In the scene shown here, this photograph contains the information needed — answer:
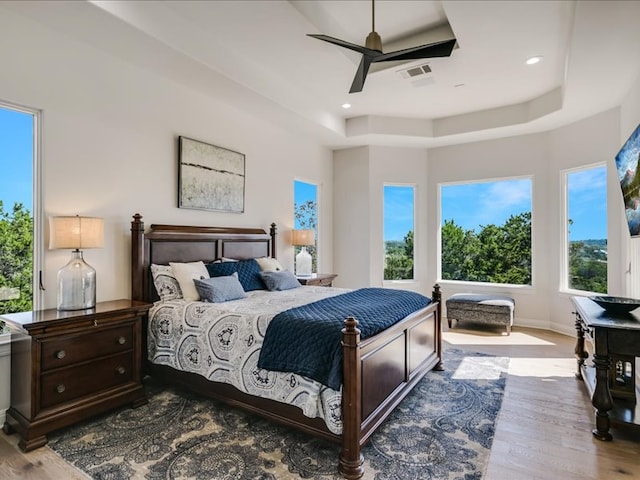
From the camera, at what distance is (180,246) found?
3734 millimetres

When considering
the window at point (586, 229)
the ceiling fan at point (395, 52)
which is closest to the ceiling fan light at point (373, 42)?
the ceiling fan at point (395, 52)

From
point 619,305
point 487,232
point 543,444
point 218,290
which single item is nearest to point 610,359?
point 619,305

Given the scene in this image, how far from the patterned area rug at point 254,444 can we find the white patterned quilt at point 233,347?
0.98 feet

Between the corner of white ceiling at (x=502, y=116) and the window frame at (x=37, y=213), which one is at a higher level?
the corner of white ceiling at (x=502, y=116)

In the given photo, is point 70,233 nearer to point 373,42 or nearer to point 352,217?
point 373,42

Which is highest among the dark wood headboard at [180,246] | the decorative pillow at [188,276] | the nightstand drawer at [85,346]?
the dark wood headboard at [180,246]

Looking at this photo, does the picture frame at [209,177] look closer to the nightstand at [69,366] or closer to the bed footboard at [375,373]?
the nightstand at [69,366]

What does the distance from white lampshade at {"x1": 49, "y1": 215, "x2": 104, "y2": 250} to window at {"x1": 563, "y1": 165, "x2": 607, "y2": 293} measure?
227 inches

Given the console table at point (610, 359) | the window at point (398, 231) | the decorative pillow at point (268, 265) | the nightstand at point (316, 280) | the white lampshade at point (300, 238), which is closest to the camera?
the console table at point (610, 359)

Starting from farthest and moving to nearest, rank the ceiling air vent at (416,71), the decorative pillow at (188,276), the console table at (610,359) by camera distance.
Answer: the ceiling air vent at (416,71)
the decorative pillow at (188,276)
the console table at (610,359)

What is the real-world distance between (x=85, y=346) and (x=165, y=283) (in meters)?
0.88

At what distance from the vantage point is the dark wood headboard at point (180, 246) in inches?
132

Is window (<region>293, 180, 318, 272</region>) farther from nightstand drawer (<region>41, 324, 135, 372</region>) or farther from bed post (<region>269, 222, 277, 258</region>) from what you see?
nightstand drawer (<region>41, 324, 135, 372</region>)

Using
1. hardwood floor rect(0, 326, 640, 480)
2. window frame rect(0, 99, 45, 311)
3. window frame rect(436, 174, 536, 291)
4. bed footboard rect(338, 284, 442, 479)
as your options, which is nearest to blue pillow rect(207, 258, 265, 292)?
window frame rect(0, 99, 45, 311)
